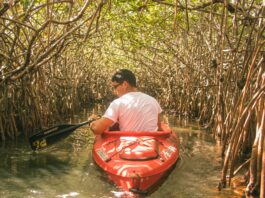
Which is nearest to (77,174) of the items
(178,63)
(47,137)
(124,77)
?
(47,137)

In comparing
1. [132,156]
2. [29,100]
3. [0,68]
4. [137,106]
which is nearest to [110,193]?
[132,156]

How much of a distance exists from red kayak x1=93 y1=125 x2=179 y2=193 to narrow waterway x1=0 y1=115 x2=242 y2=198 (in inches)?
6.4

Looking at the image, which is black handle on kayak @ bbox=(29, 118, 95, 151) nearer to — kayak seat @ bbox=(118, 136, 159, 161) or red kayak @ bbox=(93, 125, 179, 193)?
red kayak @ bbox=(93, 125, 179, 193)

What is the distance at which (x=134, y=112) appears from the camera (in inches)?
188

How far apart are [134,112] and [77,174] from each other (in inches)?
43.4

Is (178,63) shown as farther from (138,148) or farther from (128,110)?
(138,148)

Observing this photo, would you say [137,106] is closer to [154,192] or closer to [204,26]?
[154,192]

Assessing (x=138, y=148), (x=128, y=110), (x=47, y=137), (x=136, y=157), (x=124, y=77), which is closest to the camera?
(x=136, y=157)

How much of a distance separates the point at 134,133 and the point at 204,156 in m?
1.96

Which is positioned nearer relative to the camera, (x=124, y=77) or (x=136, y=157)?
(x=136, y=157)

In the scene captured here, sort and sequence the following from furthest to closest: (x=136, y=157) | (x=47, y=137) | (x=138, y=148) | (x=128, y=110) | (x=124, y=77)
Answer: (x=47, y=137) → (x=124, y=77) → (x=128, y=110) → (x=138, y=148) → (x=136, y=157)

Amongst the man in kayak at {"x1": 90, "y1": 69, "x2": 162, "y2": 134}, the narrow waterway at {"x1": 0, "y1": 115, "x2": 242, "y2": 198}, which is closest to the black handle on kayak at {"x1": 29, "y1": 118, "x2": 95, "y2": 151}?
the narrow waterway at {"x1": 0, "y1": 115, "x2": 242, "y2": 198}

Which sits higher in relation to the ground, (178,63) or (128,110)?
(178,63)

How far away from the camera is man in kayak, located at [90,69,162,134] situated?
4738 millimetres
